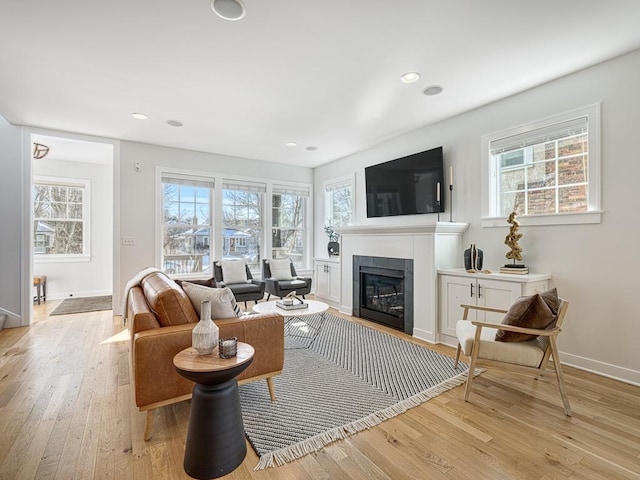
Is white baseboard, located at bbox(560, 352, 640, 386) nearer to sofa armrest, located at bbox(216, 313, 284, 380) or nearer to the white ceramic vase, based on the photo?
sofa armrest, located at bbox(216, 313, 284, 380)

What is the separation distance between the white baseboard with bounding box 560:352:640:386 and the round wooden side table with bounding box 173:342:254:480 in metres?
2.94

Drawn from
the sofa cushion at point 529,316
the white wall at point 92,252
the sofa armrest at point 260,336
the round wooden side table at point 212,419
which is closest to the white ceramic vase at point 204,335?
the round wooden side table at point 212,419

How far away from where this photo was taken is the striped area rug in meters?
1.85

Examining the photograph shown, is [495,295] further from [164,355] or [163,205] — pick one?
[163,205]

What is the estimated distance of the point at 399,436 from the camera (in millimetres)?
1863

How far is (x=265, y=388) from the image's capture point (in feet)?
8.03

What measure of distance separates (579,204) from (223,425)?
340 cm

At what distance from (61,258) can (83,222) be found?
30.9 inches

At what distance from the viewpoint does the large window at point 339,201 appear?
5.67 meters

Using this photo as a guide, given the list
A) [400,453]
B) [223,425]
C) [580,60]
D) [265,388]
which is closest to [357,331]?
[265,388]

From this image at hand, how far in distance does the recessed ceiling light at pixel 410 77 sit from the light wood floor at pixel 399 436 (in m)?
2.71

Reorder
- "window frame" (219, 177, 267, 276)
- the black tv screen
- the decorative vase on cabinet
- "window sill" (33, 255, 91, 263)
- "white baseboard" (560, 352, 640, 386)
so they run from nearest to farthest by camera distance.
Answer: "white baseboard" (560, 352, 640, 386) < the decorative vase on cabinet < the black tv screen < "window frame" (219, 177, 267, 276) < "window sill" (33, 255, 91, 263)

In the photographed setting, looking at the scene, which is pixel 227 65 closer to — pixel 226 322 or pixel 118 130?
pixel 226 322

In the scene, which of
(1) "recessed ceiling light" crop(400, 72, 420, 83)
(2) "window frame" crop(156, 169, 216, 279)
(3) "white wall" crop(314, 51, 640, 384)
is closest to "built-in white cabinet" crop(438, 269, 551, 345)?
(3) "white wall" crop(314, 51, 640, 384)
